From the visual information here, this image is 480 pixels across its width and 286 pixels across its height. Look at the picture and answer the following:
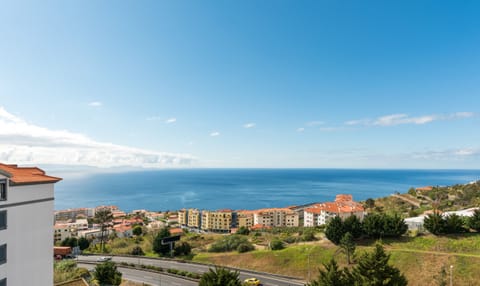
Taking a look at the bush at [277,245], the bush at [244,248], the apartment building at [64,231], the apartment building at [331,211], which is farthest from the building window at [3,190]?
the apartment building at [64,231]

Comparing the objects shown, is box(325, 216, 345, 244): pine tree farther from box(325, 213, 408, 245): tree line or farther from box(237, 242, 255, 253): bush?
box(237, 242, 255, 253): bush

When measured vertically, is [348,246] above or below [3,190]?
below

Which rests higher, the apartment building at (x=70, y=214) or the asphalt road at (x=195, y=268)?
the asphalt road at (x=195, y=268)

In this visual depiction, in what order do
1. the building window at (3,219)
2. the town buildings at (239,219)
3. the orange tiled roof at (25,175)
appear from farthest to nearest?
the town buildings at (239,219) < the orange tiled roof at (25,175) < the building window at (3,219)

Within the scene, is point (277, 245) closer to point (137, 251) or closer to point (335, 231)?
point (335, 231)

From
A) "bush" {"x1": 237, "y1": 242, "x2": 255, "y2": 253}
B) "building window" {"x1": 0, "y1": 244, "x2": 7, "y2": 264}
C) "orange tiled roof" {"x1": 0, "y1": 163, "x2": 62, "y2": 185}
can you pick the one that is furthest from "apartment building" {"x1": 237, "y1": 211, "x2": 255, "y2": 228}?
"building window" {"x1": 0, "y1": 244, "x2": 7, "y2": 264}

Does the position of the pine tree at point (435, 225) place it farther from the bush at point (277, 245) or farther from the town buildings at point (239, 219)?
the town buildings at point (239, 219)

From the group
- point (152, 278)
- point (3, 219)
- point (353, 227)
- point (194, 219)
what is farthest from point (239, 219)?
point (3, 219)
